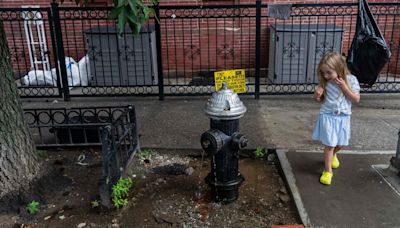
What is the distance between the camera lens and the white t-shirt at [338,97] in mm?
3447

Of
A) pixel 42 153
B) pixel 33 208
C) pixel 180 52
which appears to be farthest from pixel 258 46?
pixel 33 208

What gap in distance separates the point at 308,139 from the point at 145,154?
1.98 metres

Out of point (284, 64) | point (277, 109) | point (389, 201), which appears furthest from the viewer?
point (284, 64)

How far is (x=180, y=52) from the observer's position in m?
8.44

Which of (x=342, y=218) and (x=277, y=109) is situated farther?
(x=277, y=109)

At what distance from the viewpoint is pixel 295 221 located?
3158 millimetres

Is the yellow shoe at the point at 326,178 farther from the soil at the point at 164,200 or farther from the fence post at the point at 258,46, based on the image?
the fence post at the point at 258,46

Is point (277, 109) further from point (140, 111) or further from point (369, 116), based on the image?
point (140, 111)

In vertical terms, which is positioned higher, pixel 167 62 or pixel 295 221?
pixel 167 62

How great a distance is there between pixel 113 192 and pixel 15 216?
2.83 ft

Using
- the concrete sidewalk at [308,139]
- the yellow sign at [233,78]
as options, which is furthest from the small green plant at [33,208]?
the yellow sign at [233,78]

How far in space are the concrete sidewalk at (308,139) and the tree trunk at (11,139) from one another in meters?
1.45

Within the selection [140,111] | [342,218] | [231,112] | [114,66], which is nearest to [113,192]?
[231,112]

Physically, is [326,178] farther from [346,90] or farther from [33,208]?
[33,208]
